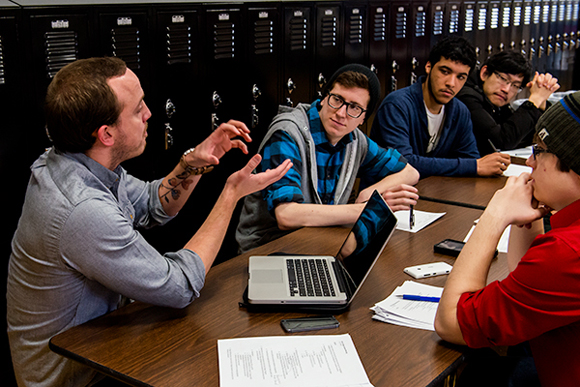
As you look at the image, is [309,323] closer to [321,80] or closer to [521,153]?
[321,80]

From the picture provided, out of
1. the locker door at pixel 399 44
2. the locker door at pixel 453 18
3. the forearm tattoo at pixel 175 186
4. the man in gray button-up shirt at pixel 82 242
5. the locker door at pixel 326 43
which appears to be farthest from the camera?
the locker door at pixel 453 18

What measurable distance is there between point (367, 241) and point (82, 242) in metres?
0.72

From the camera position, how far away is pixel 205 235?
145cm

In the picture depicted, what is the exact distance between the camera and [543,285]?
1.06 m

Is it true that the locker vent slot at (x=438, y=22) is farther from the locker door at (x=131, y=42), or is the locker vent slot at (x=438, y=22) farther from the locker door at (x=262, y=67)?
the locker door at (x=131, y=42)

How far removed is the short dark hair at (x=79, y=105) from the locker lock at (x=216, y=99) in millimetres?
1431

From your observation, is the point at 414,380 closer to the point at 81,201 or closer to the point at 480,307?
the point at 480,307

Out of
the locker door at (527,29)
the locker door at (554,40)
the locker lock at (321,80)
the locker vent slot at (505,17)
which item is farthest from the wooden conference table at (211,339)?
the locker door at (554,40)

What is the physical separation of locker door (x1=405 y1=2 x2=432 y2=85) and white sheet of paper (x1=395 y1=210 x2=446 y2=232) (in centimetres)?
222

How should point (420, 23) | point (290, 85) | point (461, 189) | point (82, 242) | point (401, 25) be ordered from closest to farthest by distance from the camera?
point (82, 242)
point (461, 189)
point (290, 85)
point (401, 25)
point (420, 23)

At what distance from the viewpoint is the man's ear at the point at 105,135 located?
1.31m

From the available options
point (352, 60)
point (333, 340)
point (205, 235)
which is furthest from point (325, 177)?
point (352, 60)

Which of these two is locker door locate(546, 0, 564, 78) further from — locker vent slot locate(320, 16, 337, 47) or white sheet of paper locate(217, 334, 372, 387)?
Result: white sheet of paper locate(217, 334, 372, 387)

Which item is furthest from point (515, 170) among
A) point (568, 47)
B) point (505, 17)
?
point (568, 47)
